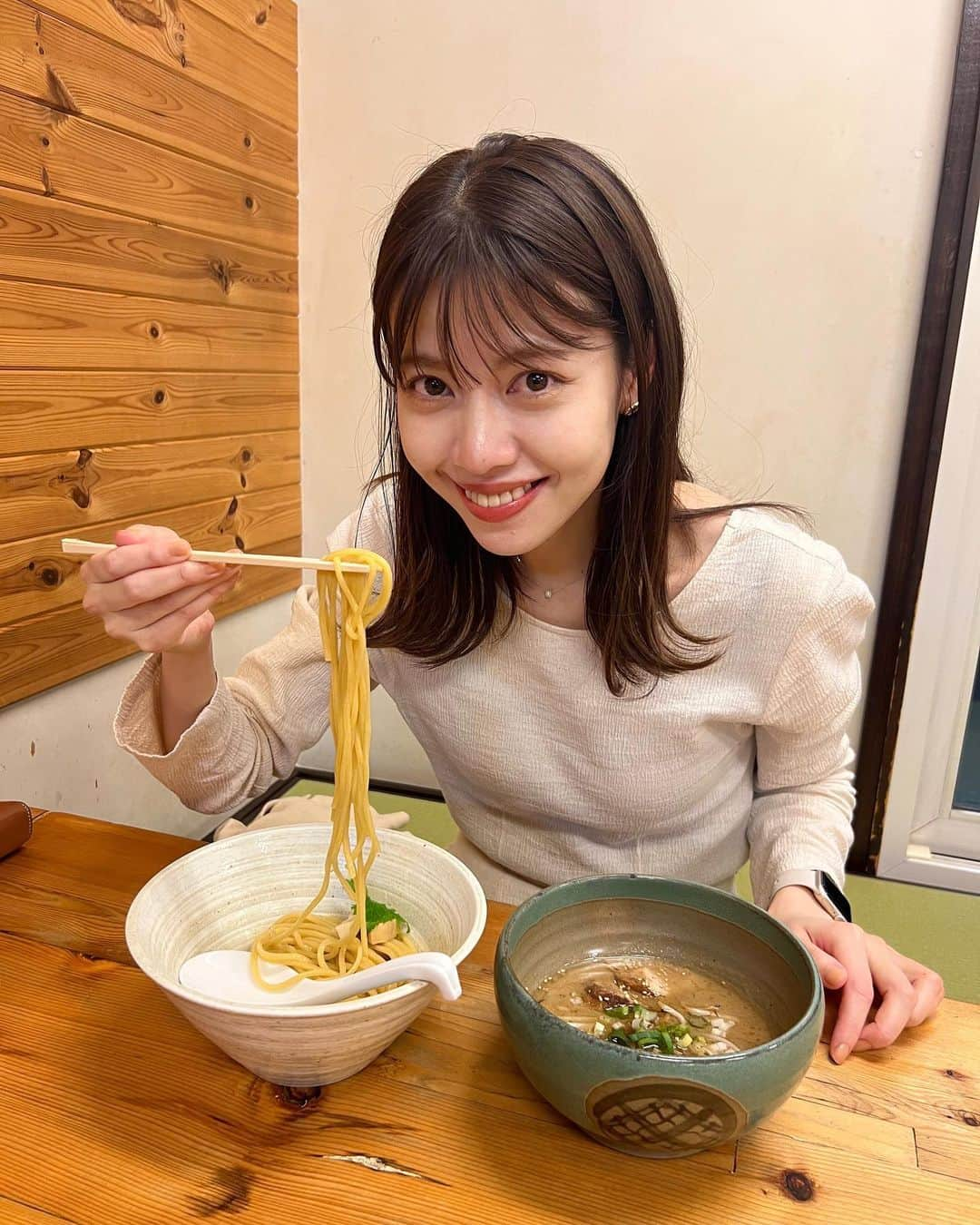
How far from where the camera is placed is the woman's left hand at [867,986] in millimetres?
863

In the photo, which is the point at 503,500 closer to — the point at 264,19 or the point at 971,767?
the point at 264,19

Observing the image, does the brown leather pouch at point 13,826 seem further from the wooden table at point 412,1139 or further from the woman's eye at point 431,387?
the woman's eye at point 431,387

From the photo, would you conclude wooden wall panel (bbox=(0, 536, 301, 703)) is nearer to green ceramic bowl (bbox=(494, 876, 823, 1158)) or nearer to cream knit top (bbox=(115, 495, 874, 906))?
cream knit top (bbox=(115, 495, 874, 906))

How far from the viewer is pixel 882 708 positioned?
2643mm

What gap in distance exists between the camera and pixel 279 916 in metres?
0.98

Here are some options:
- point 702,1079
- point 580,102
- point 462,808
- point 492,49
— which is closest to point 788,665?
point 462,808

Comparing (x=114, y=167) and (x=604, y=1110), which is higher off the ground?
(x=114, y=167)

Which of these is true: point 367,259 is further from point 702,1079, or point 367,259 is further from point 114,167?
point 702,1079

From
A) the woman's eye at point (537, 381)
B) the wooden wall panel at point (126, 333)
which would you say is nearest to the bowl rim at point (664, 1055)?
the woman's eye at point (537, 381)

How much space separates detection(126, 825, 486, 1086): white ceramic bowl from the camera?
27.4 inches

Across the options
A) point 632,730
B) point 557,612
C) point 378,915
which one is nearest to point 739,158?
point 557,612

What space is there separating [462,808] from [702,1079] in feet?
2.70

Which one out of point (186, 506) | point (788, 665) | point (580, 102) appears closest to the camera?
point (788, 665)

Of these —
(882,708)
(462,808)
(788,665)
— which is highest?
(788,665)
